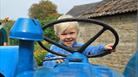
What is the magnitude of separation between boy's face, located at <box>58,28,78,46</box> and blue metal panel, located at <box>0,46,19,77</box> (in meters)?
0.41

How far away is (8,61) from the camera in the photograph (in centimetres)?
325

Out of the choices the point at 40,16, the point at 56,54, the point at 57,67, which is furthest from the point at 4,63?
the point at 40,16

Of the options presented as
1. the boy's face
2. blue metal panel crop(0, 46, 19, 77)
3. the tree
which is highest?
the boy's face

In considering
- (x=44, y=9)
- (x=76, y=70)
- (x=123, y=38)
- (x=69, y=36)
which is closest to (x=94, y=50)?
(x=69, y=36)

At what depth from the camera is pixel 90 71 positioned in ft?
8.71

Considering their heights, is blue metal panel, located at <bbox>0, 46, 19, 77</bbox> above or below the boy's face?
below

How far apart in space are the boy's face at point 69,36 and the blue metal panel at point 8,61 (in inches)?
16.0

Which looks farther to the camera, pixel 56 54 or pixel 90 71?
pixel 56 54

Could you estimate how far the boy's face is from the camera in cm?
354

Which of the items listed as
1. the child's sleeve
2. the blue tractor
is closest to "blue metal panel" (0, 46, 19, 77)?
the blue tractor

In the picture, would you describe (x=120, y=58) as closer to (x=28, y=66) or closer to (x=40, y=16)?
(x=28, y=66)

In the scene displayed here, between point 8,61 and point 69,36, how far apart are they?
22.0 inches

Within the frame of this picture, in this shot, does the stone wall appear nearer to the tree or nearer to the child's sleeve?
the child's sleeve

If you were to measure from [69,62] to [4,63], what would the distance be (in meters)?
0.64
